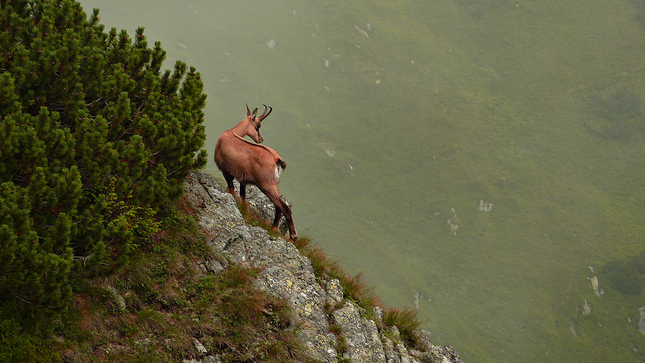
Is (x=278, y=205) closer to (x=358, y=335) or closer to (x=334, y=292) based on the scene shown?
(x=334, y=292)

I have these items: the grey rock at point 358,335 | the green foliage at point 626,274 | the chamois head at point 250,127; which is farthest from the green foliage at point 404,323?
the green foliage at point 626,274

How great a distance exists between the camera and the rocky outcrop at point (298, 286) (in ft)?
35.1

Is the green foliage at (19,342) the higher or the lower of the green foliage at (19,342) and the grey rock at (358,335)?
the lower

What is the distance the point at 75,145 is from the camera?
767 cm

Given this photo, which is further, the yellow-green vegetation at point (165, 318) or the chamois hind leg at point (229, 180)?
the chamois hind leg at point (229, 180)

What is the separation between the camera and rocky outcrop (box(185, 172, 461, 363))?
1070cm

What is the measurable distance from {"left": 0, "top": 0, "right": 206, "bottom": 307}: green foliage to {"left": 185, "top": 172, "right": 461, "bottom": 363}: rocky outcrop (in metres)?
1.70

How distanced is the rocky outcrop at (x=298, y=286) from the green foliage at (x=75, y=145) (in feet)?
5.59

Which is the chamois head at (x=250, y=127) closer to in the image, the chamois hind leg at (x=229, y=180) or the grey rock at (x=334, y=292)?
the chamois hind leg at (x=229, y=180)

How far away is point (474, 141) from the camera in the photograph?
73688 mm

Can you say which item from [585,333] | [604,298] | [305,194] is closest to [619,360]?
[585,333]

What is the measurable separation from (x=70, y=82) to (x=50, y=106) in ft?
1.83

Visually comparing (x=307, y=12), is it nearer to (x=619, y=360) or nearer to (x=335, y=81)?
(x=335, y=81)

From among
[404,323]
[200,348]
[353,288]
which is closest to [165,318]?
[200,348]
